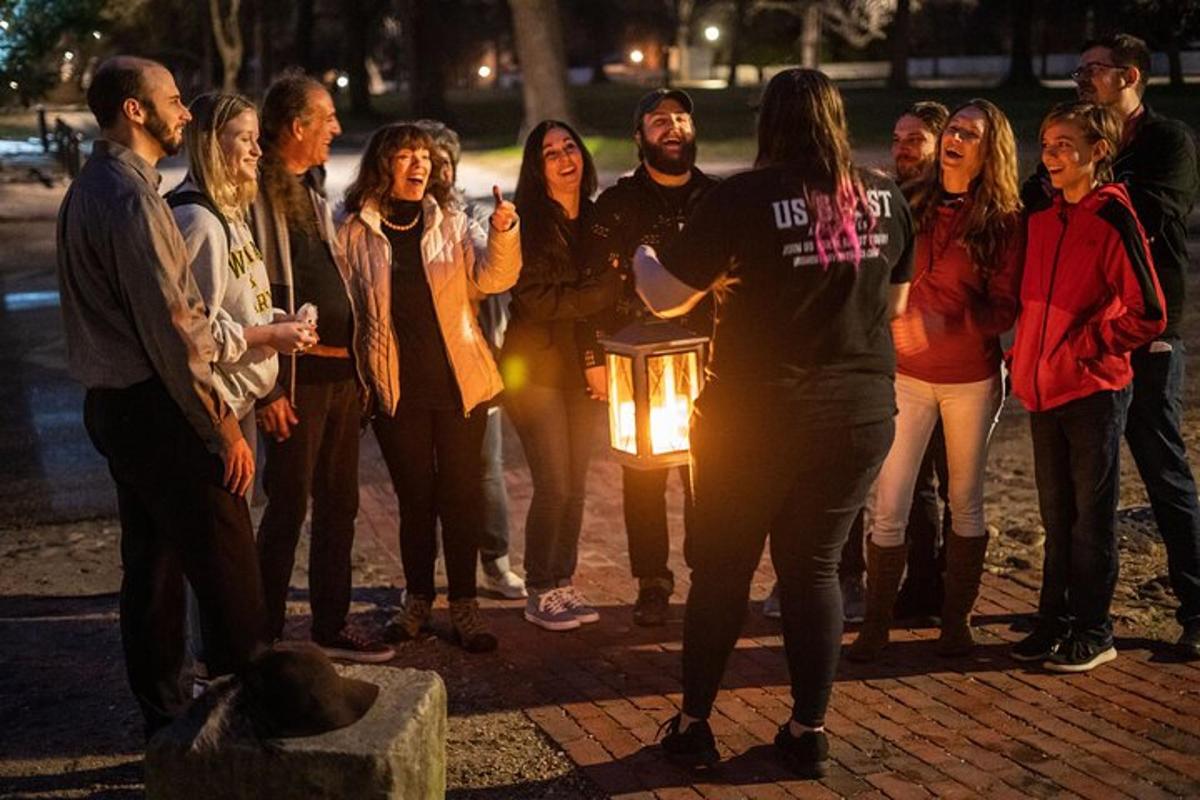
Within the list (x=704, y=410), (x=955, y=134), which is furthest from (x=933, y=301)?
(x=704, y=410)

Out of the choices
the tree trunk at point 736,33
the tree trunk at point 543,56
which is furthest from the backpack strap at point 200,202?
the tree trunk at point 736,33

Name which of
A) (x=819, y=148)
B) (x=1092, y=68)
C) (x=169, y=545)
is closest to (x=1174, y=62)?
(x=1092, y=68)

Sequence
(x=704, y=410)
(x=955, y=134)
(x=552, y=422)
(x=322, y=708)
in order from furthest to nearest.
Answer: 1. (x=552, y=422)
2. (x=955, y=134)
3. (x=704, y=410)
4. (x=322, y=708)

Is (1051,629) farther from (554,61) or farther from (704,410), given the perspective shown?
(554,61)

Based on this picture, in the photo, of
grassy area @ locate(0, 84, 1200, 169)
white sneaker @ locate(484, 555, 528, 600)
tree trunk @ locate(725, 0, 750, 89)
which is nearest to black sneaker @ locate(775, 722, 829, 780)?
white sneaker @ locate(484, 555, 528, 600)

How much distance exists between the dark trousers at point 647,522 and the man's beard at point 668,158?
125 cm

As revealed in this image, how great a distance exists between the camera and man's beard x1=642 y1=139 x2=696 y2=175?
6.19m

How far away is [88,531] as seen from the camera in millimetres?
8016

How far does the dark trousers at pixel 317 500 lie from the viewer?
5727mm

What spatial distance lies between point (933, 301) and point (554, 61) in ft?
77.8

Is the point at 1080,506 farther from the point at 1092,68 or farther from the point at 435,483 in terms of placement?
the point at 435,483

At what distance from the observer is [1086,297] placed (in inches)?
221

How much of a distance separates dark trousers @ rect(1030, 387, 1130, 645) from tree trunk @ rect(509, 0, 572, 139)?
23257mm

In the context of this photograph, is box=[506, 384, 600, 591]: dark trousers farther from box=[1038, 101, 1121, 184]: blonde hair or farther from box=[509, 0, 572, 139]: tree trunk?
box=[509, 0, 572, 139]: tree trunk
